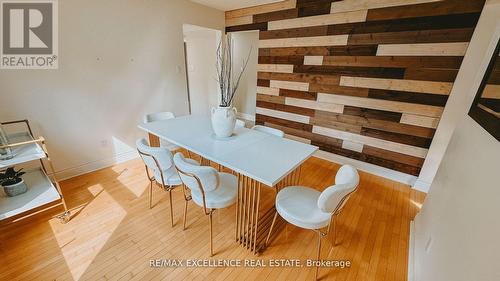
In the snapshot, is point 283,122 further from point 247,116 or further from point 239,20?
point 239,20

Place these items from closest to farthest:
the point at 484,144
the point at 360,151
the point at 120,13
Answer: the point at 484,144, the point at 120,13, the point at 360,151

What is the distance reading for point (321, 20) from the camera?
2895 millimetres

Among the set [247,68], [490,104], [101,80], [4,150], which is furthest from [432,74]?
[4,150]

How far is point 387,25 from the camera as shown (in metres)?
2.44

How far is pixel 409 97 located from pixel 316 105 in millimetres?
1174

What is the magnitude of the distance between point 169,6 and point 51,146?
2.47 meters

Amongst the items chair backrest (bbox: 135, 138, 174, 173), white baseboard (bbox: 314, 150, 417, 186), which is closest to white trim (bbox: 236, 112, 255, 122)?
white baseboard (bbox: 314, 150, 417, 186)

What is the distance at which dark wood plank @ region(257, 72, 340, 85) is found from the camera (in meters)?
2.96

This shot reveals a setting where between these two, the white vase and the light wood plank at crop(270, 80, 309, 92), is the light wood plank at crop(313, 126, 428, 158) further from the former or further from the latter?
the white vase

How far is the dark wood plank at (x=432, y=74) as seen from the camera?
2184mm

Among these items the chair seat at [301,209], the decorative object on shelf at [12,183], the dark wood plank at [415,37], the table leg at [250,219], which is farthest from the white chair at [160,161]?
the dark wood plank at [415,37]

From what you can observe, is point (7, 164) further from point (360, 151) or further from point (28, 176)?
point (360, 151)

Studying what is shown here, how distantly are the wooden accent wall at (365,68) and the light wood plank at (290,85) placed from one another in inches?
0.7

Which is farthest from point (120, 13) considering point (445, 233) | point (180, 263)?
point (445, 233)
